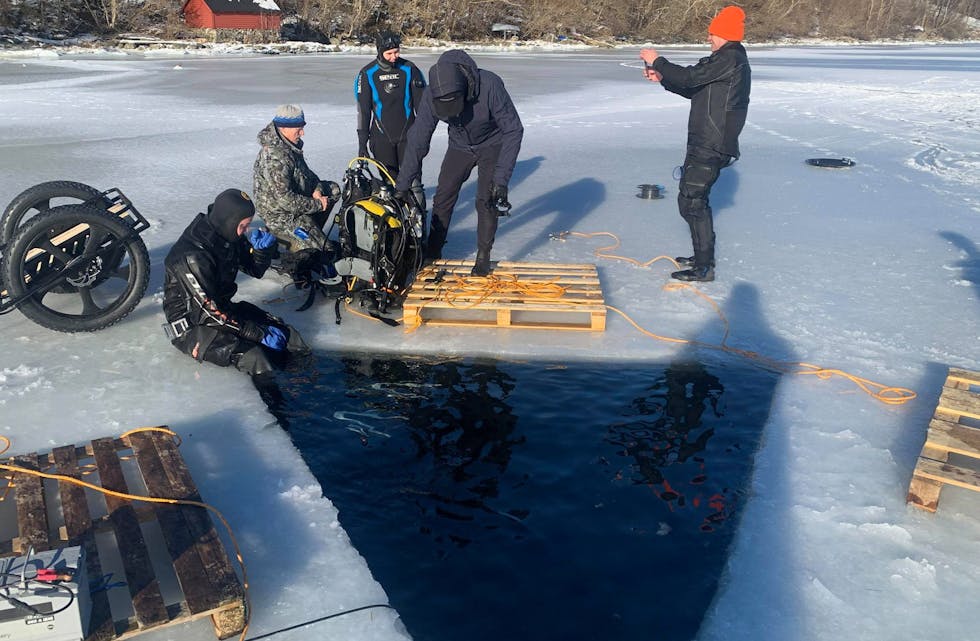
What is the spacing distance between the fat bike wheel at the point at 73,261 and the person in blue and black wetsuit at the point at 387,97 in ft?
8.78

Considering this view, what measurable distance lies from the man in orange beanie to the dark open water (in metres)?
1.69

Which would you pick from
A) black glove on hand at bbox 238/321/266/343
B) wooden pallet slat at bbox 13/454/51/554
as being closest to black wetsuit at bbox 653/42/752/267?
black glove on hand at bbox 238/321/266/343

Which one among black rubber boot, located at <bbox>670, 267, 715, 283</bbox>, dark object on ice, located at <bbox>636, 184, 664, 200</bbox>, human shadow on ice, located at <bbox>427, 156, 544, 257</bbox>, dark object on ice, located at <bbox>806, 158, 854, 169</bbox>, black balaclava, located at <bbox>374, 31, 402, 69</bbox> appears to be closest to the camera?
black rubber boot, located at <bbox>670, 267, 715, 283</bbox>

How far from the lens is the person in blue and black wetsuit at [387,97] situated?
692 centimetres

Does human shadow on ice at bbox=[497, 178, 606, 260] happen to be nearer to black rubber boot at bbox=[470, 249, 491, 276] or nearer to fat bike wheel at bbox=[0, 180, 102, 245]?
black rubber boot at bbox=[470, 249, 491, 276]

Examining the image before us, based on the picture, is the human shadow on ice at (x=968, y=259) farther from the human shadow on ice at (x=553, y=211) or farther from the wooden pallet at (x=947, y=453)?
the human shadow on ice at (x=553, y=211)

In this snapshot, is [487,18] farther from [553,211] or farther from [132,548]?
[132,548]

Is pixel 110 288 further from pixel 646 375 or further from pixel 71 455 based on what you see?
pixel 646 375

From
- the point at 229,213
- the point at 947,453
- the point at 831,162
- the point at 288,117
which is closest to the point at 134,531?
the point at 229,213

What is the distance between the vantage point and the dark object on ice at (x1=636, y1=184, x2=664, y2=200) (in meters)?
9.14

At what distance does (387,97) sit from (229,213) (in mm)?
2851

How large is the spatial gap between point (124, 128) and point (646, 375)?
10611 millimetres

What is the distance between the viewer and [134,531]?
121 inches

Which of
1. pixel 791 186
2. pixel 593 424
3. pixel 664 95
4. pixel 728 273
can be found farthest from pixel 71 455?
pixel 664 95
